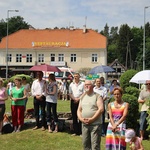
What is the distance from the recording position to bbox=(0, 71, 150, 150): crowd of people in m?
6.22

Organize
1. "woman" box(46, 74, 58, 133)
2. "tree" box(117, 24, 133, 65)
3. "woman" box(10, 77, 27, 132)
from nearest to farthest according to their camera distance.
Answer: "woman" box(46, 74, 58, 133) < "woman" box(10, 77, 27, 132) < "tree" box(117, 24, 133, 65)

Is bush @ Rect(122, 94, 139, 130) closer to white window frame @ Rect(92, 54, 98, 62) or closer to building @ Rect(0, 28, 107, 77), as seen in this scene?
building @ Rect(0, 28, 107, 77)

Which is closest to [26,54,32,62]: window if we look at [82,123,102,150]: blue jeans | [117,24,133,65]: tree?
[117,24,133,65]: tree

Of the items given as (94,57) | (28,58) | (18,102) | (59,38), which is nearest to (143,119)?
(18,102)

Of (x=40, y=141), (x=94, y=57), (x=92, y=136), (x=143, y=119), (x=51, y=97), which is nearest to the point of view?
(x=92, y=136)

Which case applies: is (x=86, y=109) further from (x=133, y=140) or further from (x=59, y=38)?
(x=59, y=38)

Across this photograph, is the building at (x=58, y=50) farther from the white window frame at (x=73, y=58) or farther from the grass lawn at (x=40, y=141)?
the grass lawn at (x=40, y=141)

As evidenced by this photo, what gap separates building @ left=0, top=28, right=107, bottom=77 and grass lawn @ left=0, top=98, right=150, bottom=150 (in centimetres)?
4863

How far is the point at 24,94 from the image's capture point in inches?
364

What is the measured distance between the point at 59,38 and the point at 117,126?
5450 centimetres

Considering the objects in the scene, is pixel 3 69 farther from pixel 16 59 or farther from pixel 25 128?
pixel 25 128

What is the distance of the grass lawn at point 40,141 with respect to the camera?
26.6 feet

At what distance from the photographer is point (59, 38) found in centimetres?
6003

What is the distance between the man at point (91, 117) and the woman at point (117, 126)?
0.81 feet
